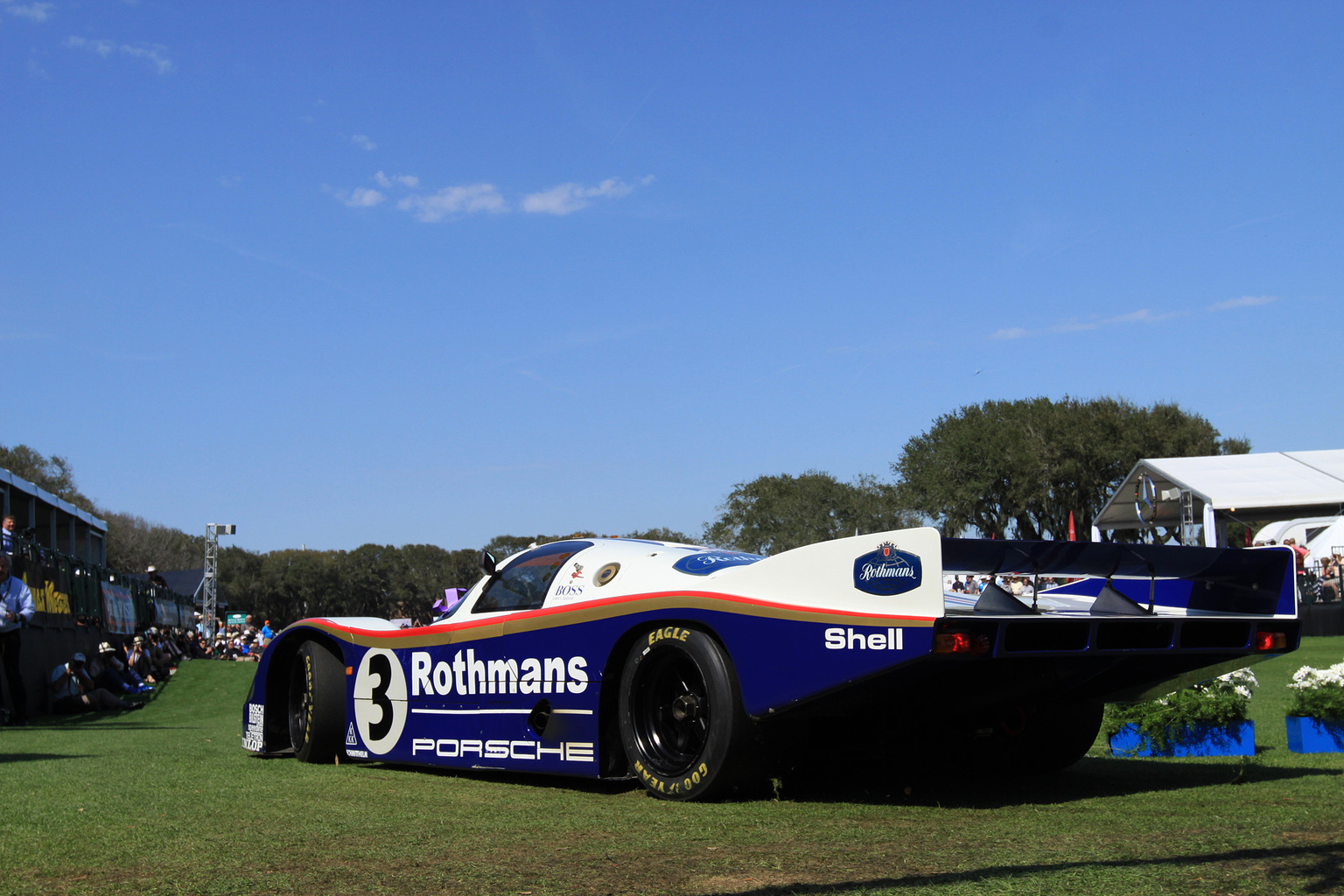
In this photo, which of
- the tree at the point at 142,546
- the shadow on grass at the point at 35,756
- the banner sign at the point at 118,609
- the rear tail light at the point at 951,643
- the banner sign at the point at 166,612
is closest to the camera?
the rear tail light at the point at 951,643

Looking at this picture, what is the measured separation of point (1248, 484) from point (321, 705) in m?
32.9

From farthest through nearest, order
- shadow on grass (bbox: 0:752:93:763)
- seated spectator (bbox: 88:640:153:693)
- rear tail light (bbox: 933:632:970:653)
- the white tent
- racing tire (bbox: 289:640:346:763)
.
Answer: the white tent, seated spectator (bbox: 88:640:153:693), shadow on grass (bbox: 0:752:93:763), racing tire (bbox: 289:640:346:763), rear tail light (bbox: 933:632:970:653)

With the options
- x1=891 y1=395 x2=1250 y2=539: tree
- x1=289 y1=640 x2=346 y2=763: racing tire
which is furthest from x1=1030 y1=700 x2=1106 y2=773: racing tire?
x1=891 y1=395 x2=1250 y2=539: tree

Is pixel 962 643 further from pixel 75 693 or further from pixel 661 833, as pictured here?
pixel 75 693

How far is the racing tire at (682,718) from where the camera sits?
4.85m

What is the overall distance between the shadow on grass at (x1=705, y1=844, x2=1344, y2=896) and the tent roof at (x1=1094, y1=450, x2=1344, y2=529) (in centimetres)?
3097

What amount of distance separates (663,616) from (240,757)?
13.0ft

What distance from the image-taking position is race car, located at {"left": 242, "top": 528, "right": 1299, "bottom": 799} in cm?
447

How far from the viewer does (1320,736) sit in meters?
7.03

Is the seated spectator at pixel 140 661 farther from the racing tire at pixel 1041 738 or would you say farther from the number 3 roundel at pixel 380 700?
the racing tire at pixel 1041 738

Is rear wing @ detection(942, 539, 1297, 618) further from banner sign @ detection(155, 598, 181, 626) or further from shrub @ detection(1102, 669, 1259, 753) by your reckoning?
banner sign @ detection(155, 598, 181, 626)

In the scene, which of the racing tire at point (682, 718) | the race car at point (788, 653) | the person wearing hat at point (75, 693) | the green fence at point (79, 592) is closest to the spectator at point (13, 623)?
the green fence at point (79, 592)

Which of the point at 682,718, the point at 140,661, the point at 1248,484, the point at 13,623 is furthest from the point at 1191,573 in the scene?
the point at 1248,484

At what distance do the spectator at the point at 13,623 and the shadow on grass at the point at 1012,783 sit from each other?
361 inches
